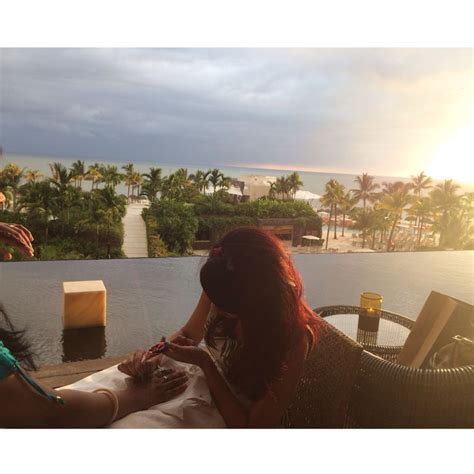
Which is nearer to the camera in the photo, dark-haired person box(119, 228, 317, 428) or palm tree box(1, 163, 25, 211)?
dark-haired person box(119, 228, 317, 428)

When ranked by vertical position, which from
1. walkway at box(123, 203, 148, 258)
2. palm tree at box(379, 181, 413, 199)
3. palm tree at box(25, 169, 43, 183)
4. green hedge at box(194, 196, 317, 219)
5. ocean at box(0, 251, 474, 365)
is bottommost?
walkway at box(123, 203, 148, 258)

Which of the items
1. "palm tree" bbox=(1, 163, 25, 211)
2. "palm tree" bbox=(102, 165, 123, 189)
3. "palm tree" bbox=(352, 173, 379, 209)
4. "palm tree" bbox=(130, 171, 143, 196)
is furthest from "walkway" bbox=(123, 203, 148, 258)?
"palm tree" bbox=(352, 173, 379, 209)

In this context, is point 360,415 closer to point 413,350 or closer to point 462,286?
point 413,350

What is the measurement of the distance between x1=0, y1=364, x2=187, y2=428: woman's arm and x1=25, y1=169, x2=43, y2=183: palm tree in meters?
27.5

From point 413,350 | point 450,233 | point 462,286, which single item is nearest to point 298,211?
point 450,233

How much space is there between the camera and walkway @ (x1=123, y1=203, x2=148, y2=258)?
23430 millimetres

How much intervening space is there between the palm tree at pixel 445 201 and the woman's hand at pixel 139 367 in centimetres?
2586

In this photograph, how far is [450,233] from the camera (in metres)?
25.2

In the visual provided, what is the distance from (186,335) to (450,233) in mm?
26517

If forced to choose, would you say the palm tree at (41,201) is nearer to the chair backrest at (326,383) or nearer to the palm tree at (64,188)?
the palm tree at (64,188)

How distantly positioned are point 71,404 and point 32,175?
2861cm

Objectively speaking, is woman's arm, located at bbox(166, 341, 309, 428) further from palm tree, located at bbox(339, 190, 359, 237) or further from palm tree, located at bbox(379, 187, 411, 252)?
palm tree, located at bbox(379, 187, 411, 252)

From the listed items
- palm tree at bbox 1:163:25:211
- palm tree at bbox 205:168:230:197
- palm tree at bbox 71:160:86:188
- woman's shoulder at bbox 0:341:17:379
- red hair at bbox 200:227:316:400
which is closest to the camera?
woman's shoulder at bbox 0:341:17:379

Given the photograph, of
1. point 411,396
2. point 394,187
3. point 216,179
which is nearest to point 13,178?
point 216,179
